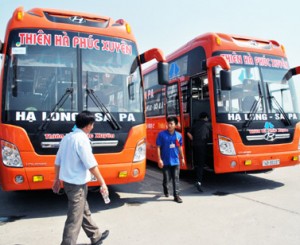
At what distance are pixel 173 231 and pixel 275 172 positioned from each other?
6.11 m

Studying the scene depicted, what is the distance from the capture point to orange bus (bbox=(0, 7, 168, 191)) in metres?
5.04

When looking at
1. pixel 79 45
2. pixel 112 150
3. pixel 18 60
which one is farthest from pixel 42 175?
pixel 79 45

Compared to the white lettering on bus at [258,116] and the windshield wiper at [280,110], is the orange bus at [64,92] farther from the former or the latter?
the windshield wiper at [280,110]

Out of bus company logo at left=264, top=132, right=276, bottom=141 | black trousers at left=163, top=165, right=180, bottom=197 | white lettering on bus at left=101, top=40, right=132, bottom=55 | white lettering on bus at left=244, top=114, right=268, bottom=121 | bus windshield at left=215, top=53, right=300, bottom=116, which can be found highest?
white lettering on bus at left=101, top=40, right=132, bottom=55

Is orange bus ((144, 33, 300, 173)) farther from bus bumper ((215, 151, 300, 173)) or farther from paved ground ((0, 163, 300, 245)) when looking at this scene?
paved ground ((0, 163, 300, 245))

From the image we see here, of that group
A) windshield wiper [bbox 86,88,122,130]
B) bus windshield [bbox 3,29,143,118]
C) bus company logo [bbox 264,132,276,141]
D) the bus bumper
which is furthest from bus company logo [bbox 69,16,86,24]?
bus company logo [bbox 264,132,276,141]

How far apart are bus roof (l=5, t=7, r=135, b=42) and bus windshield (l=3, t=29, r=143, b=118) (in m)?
0.12

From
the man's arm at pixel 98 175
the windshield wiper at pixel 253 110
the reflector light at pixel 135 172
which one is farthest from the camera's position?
the windshield wiper at pixel 253 110

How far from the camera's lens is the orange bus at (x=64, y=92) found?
5.04 m

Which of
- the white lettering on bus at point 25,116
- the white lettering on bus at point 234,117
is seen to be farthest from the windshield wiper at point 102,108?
the white lettering on bus at point 234,117

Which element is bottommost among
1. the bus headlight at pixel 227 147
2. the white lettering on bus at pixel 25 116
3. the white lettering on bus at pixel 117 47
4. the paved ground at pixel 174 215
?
the paved ground at pixel 174 215

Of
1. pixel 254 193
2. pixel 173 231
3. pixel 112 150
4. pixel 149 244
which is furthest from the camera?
pixel 254 193

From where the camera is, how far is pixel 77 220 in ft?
12.0

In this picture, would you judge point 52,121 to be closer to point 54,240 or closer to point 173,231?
point 54,240
